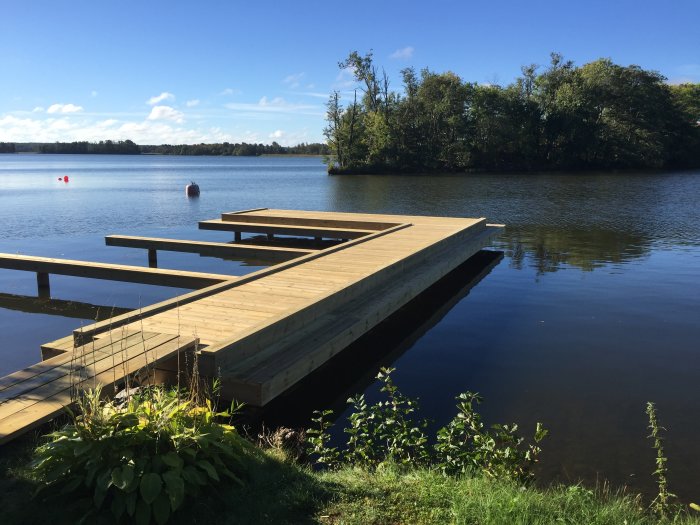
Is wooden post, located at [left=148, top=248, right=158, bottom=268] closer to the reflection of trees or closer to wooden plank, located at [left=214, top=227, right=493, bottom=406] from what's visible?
wooden plank, located at [left=214, top=227, right=493, bottom=406]

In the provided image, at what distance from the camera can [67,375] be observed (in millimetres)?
4457

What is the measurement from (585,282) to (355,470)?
9430 millimetres

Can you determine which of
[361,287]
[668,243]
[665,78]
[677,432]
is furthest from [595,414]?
[665,78]

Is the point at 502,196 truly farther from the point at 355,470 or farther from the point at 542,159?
the point at 542,159

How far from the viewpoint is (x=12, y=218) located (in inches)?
965

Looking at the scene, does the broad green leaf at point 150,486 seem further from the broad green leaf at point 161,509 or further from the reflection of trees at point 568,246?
the reflection of trees at point 568,246

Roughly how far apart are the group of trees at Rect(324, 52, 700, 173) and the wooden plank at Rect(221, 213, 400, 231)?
1745 inches

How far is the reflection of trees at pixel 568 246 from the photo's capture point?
14211 mm

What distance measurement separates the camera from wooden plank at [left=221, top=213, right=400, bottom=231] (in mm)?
15913

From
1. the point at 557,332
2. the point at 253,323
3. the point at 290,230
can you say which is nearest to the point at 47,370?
the point at 253,323

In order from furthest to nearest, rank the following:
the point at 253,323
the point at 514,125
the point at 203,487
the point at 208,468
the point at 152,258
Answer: the point at 514,125 < the point at 152,258 < the point at 253,323 < the point at 203,487 < the point at 208,468

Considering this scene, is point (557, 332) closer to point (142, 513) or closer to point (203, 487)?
point (203, 487)

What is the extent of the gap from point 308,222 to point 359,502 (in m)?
14.1

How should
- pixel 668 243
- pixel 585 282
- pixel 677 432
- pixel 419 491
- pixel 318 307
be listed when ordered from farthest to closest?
pixel 668 243, pixel 585 282, pixel 318 307, pixel 677 432, pixel 419 491
